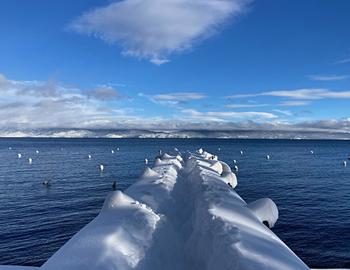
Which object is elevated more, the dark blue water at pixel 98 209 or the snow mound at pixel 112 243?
the snow mound at pixel 112 243

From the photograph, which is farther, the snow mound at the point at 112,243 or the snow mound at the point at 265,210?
the snow mound at the point at 265,210

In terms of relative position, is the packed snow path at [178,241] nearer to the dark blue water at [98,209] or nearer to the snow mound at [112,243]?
the snow mound at [112,243]

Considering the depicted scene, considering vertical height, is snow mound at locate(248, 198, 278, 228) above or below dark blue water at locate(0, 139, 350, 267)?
above

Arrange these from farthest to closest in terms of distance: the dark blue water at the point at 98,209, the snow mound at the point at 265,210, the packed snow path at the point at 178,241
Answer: the dark blue water at the point at 98,209
the snow mound at the point at 265,210
the packed snow path at the point at 178,241

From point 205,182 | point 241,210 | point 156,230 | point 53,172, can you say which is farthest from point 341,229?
point 53,172

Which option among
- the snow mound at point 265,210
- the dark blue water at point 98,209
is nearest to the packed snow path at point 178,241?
the snow mound at point 265,210

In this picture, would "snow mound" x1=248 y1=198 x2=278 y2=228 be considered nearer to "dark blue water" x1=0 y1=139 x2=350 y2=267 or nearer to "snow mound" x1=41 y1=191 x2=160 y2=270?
"snow mound" x1=41 y1=191 x2=160 y2=270

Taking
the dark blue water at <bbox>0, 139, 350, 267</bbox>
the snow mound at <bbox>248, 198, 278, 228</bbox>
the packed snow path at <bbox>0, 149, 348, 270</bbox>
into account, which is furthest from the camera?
the dark blue water at <bbox>0, 139, 350, 267</bbox>

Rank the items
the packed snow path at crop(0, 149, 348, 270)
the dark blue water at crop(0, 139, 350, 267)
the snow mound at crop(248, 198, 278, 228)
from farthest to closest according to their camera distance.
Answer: the dark blue water at crop(0, 139, 350, 267)
the snow mound at crop(248, 198, 278, 228)
the packed snow path at crop(0, 149, 348, 270)

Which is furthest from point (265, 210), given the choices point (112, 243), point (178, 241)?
point (112, 243)

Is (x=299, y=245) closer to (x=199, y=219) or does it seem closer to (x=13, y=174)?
(x=199, y=219)

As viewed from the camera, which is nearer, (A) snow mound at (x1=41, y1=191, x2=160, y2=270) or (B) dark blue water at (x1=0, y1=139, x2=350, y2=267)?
(A) snow mound at (x1=41, y1=191, x2=160, y2=270)

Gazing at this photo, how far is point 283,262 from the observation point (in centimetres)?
931

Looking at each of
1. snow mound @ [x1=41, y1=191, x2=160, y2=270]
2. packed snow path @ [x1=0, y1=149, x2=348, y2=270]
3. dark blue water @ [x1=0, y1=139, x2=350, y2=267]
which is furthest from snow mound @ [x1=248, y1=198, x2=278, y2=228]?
dark blue water @ [x1=0, y1=139, x2=350, y2=267]
